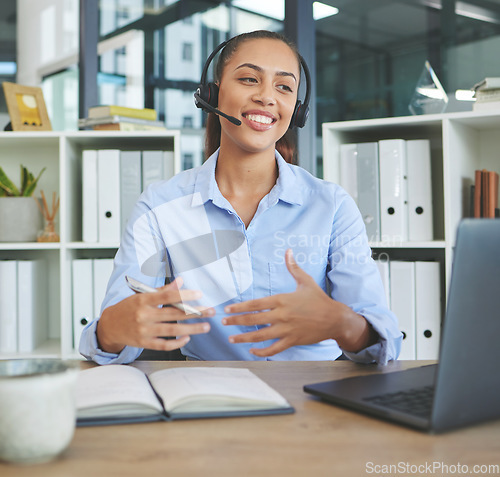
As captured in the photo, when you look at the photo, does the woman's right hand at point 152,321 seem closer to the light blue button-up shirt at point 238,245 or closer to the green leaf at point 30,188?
the light blue button-up shirt at point 238,245

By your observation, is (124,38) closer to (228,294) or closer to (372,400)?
(228,294)

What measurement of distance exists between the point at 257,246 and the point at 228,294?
0.13 m

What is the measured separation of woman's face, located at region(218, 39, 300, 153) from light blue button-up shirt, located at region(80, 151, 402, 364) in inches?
4.8

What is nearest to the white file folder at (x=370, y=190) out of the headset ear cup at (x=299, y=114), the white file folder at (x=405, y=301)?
the white file folder at (x=405, y=301)

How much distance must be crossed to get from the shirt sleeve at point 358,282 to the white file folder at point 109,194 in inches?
42.4

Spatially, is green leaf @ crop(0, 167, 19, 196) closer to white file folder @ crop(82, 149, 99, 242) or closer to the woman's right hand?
white file folder @ crop(82, 149, 99, 242)

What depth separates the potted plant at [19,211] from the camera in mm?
2264

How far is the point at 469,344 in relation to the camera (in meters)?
0.59

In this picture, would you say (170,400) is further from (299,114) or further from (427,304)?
(427,304)

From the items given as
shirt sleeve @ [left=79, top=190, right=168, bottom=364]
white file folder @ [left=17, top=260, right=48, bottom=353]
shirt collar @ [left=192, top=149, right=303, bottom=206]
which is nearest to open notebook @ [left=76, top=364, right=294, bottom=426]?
shirt sleeve @ [left=79, top=190, right=168, bottom=364]

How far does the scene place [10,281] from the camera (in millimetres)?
2238

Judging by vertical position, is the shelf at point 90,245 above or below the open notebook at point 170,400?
above

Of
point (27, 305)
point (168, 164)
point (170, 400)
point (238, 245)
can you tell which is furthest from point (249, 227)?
point (27, 305)

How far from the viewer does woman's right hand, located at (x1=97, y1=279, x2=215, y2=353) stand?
2.68 ft
